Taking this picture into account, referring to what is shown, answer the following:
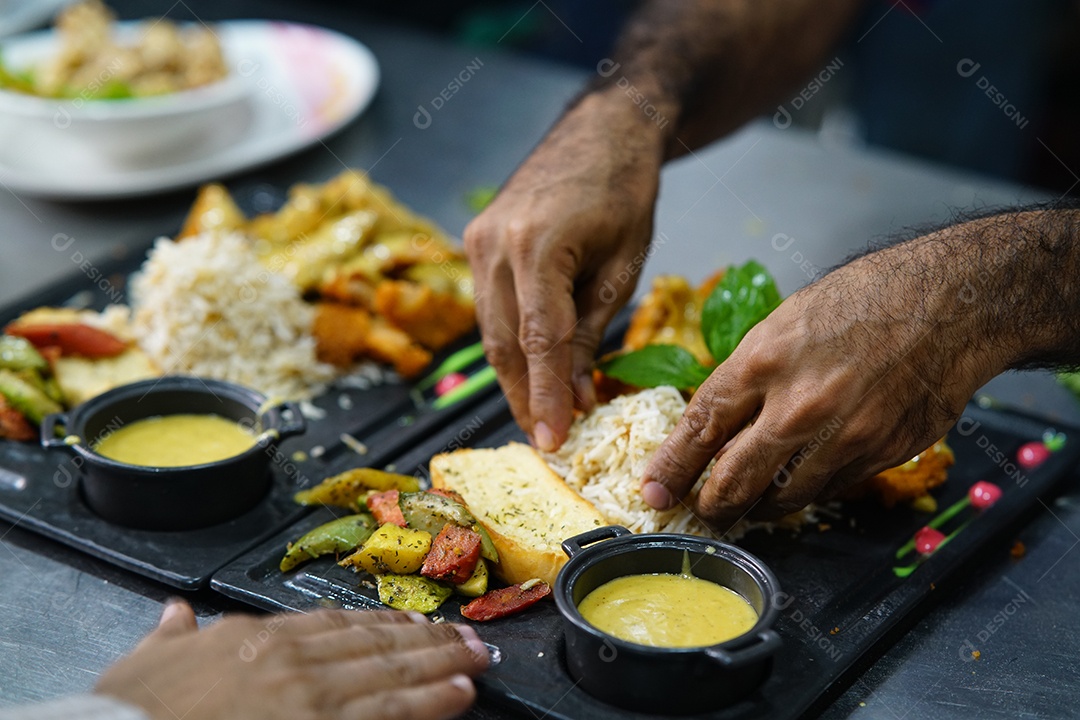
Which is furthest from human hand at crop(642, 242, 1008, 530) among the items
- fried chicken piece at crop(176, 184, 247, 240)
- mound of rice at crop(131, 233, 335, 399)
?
fried chicken piece at crop(176, 184, 247, 240)

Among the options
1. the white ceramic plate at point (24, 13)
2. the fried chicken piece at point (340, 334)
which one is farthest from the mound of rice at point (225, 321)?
the white ceramic plate at point (24, 13)

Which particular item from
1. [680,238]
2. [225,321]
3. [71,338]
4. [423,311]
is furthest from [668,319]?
[71,338]

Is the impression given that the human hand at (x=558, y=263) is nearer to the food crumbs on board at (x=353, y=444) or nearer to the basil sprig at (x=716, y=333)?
the basil sprig at (x=716, y=333)

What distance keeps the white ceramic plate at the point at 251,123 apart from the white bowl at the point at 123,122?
0.9 inches

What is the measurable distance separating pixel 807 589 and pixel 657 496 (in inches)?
13.1

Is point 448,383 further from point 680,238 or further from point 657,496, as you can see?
point 680,238

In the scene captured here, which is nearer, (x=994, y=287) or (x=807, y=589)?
(x=994, y=287)

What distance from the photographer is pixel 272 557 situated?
7.11ft

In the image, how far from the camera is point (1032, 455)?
2.54m

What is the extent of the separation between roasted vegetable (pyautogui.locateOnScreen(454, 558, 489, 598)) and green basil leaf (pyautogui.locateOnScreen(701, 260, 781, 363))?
671 mm

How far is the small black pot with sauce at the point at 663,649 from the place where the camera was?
1.70m

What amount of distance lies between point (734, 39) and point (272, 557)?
2.12m

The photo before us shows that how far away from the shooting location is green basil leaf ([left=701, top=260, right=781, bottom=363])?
7.58 feet

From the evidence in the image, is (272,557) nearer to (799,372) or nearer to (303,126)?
(799,372)
